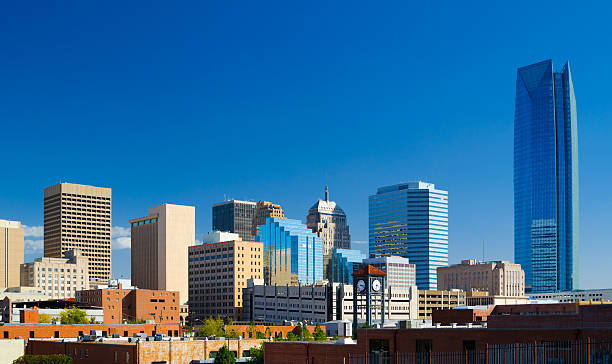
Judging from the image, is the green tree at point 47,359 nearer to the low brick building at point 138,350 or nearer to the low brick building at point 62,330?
the low brick building at point 138,350

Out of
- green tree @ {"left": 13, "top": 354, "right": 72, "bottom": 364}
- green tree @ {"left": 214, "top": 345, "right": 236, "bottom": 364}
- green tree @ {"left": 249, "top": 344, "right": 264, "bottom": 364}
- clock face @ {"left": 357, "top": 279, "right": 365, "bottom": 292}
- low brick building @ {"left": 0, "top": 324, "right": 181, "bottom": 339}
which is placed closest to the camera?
green tree @ {"left": 214, "top": 345, "right": 236, "bottom": 364}

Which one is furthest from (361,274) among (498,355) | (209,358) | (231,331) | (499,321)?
(498,355)

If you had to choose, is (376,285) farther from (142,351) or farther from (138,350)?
(138,350)

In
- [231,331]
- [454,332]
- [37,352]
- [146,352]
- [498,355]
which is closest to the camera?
[498,355]

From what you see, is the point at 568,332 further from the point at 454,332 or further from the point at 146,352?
the point at 146,352

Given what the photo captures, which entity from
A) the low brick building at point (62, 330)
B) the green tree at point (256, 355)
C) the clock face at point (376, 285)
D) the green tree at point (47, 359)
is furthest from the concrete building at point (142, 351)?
the clock face at point (376, 285)

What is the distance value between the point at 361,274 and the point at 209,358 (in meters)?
58.9

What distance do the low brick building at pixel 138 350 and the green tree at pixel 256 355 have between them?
7.91ft

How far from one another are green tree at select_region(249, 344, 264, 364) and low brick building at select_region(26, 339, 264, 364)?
2.41m

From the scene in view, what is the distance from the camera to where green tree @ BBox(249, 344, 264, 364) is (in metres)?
95.3

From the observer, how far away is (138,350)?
320ft

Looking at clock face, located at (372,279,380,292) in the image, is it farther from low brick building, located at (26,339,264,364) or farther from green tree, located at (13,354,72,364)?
green tree, located at (13,354,72,364)

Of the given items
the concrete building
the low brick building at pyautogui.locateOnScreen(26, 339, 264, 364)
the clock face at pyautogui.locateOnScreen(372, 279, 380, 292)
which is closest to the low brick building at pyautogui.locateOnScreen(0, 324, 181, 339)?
the concrete building

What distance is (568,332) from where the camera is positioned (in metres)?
59.3
